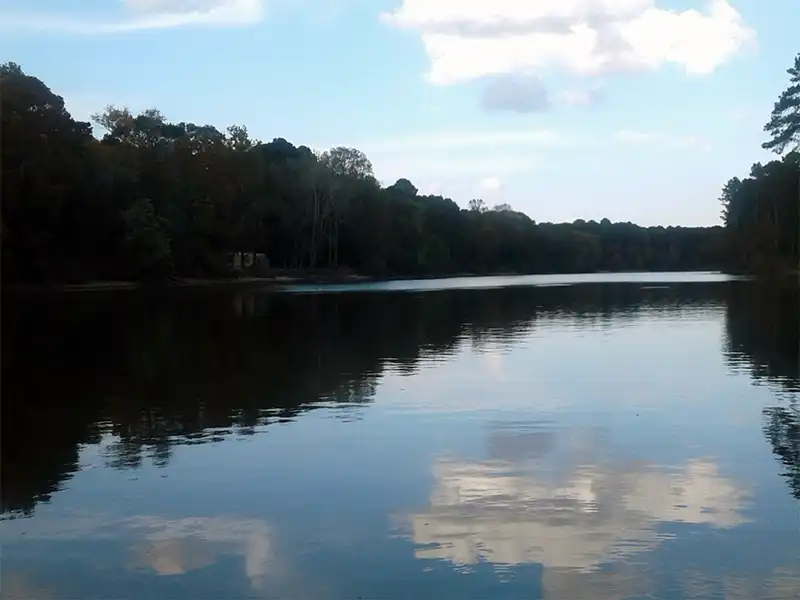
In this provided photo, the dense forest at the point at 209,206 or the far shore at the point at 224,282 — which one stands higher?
the dense forest at the point at 209,206

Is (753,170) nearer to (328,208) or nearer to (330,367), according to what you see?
(328,208)

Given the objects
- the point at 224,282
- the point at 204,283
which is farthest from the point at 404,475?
the point at 224,282

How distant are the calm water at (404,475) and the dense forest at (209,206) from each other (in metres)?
52.5

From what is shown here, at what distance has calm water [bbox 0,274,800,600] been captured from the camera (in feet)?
23.7

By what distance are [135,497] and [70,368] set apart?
11.9 metres

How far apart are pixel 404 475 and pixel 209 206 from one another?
8042 cm

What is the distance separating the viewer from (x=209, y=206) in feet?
289

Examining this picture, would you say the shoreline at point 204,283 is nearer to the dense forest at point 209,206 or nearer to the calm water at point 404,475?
the dense forest at point 209,206

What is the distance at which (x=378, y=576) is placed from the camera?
7.17 metres

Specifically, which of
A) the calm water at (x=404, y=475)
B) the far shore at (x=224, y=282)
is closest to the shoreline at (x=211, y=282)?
the far shore at (x=224, y=282)

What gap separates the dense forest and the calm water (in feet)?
172

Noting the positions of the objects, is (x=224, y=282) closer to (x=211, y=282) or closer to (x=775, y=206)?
(x=211, y=282)

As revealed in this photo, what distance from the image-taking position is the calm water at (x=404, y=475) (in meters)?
7.23

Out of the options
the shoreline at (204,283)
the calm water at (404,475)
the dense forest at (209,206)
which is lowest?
the calm water at (404,475)
